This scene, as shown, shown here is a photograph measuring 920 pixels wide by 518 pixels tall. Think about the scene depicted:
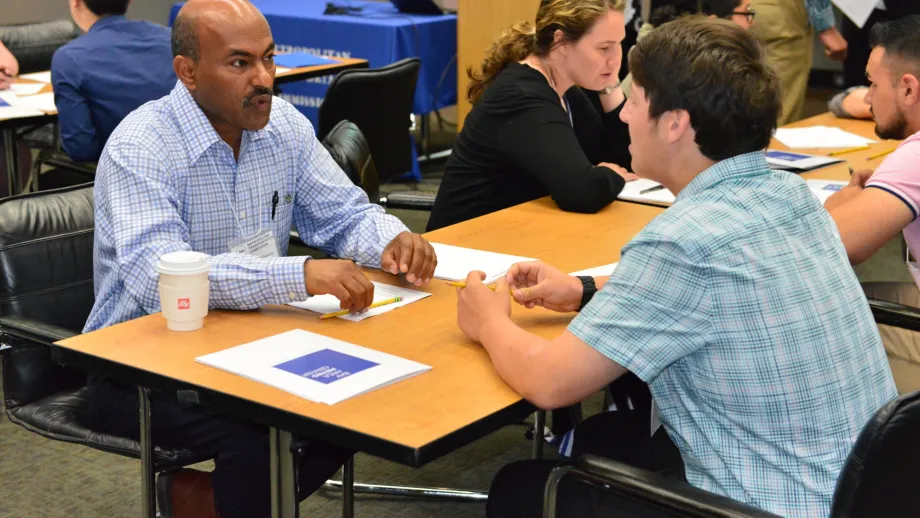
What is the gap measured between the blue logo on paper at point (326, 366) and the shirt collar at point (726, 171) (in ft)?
1.92

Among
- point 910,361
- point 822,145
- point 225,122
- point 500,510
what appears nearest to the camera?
point 500,510

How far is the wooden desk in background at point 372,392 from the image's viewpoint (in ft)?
5.13

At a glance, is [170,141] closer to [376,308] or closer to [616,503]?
[376,308]

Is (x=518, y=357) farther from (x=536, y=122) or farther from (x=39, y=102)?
(x=39, y=102)

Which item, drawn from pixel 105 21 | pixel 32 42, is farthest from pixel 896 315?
pixel 32 42

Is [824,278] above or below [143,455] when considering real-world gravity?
above

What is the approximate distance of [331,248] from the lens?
8.66ft

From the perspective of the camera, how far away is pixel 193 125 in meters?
2.28

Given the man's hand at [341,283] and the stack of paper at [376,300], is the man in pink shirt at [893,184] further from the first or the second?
the man's hand at [341,283]

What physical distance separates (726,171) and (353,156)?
160cm

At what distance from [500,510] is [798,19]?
4.31m

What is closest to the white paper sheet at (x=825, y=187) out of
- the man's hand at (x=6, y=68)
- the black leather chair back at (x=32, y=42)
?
the man's hand at (x=6, y=68)

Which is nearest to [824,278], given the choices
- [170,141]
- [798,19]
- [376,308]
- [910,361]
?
[376,308]

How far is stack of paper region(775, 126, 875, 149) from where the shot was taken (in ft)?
12.5
